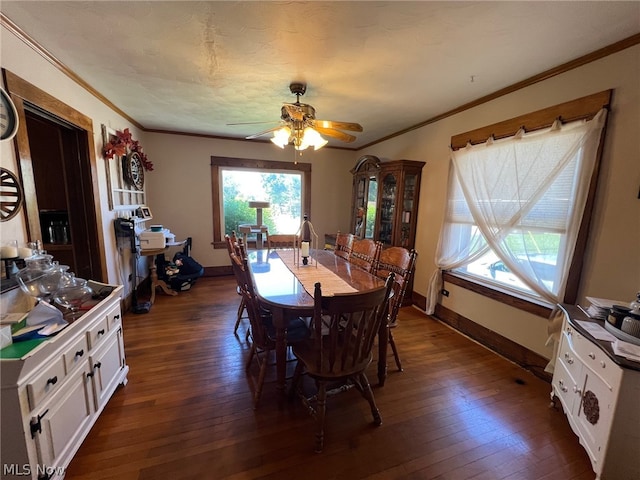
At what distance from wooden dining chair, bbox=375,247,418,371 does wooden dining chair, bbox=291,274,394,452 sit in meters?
0.54

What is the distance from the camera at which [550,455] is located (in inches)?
59.0

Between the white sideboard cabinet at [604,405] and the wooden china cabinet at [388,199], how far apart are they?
6.99ft

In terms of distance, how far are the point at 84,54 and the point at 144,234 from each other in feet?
6.48

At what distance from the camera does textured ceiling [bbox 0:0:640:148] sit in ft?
4.69

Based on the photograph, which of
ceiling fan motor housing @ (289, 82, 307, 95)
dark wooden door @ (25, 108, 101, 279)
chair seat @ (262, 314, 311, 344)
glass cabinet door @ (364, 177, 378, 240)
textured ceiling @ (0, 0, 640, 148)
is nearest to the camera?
textured ceiling @ (0, 0, 640, 148)

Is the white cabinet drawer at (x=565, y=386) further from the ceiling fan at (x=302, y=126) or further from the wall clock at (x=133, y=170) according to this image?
the wall clock at (x=133, y=170)

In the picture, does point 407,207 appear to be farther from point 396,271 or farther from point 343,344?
point 343,344

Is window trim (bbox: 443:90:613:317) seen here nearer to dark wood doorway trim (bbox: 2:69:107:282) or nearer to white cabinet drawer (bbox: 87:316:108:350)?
white cabinet drawer (bbox: 87:316:108:350)

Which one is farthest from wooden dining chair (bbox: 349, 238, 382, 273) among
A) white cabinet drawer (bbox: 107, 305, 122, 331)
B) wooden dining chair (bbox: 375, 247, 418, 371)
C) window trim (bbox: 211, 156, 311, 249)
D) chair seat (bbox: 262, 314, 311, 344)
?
window trim (bbox: 211, 156, 311, 249)

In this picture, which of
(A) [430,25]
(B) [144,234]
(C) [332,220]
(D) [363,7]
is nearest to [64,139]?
(B) [144,234]

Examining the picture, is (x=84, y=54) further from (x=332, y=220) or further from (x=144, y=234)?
(x=332, y=220)

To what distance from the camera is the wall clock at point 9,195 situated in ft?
4.99

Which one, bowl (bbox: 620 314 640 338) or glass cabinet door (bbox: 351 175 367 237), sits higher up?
glass cabinet door (bbox: 351 175 367 237)

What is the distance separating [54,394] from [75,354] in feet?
0.68
